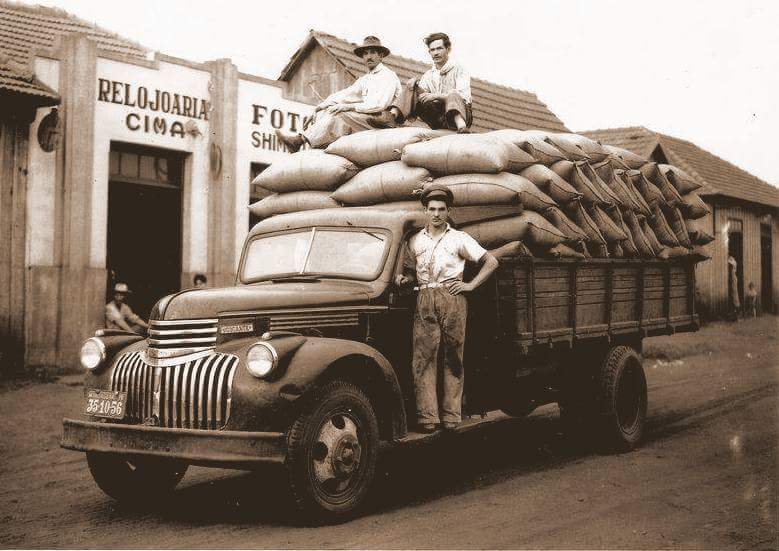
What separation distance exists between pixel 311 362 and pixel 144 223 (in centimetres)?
871

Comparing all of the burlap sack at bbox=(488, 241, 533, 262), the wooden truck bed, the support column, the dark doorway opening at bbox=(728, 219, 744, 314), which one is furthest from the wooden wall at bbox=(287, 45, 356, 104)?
the dark doorway opening at bbox=(728, 219, 744, 314)

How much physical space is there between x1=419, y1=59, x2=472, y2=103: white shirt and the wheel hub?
15.7ft

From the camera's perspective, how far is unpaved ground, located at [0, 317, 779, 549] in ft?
15.7

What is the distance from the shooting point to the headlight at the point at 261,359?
483cm

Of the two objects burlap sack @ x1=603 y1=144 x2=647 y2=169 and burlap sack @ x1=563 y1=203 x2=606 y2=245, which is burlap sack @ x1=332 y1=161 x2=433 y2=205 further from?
burlap sack @ x1=603 y1=144 x2=647 y2=169

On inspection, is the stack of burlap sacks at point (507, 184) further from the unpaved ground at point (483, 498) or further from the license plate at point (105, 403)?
the license plate at point (105, 403)

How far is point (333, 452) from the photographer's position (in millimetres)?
5051

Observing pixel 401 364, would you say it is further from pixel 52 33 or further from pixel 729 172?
pixel 729 172

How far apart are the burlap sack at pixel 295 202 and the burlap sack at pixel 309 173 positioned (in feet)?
0.19

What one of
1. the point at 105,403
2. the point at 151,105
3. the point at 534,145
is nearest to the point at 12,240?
the point at 151,105

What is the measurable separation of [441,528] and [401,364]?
131 cm

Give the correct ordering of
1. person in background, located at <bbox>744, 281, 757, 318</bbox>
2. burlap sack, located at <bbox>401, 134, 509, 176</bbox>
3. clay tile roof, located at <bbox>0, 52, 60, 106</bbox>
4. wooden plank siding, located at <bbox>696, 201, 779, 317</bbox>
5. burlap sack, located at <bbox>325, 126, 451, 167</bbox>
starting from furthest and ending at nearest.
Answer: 1. person in background, located at <bbox>744, 281, 757, 318</bbox>
2. wooden plank siding, located at <bbox>696, 201, 779, 317</bbox>
3. clay tile roof, located at <bbox>0, 52, 60, 106</bbox>
4. burlap sack, located at <bbox>325, 126, 451, 167</bbox>
5. burlap sack, located at <bbox>401, 134, 509, 176</bbox>

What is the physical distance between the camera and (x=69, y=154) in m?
11.6

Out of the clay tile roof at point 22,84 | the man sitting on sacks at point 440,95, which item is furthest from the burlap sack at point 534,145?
the clay tile roof at point 22,84
